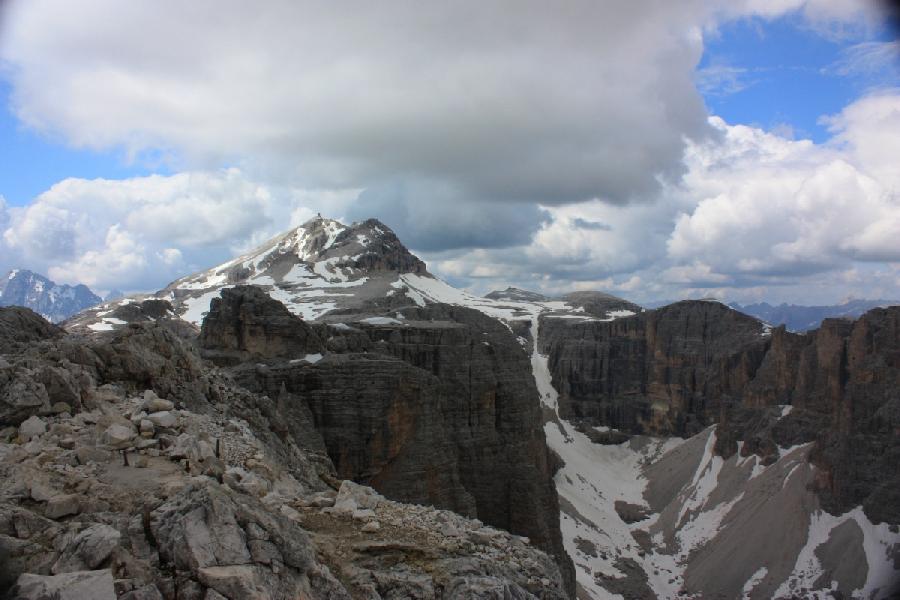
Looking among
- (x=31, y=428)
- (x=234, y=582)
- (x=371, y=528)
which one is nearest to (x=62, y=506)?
(x=234, y=582)

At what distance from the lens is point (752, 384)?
9269 centimetres

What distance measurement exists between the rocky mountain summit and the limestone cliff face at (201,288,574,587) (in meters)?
0.13

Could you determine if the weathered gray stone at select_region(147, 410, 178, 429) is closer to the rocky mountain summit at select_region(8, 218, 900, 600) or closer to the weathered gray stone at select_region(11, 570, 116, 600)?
the rocky mountain summit at select_region(8, 218, 900, 600)

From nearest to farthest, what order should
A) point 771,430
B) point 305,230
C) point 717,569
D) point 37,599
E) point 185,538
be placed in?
point 37,599 < point 185,538 < point 717,569 < point 771,430 < point 305,230

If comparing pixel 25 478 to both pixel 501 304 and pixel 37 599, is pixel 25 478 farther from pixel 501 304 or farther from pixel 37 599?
pixel 501 304

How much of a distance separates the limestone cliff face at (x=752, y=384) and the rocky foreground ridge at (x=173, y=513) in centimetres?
6064

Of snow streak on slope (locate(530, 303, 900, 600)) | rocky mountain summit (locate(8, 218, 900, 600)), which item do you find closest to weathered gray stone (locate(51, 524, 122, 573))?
rocky mountain summit (locate(8, 218, 900, 600))

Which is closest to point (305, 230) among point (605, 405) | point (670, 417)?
point (605, 405)

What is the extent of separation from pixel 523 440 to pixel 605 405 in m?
87.1

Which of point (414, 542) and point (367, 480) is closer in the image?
point (414, 542)

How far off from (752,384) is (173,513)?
97.1 metres

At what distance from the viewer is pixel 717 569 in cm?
6138

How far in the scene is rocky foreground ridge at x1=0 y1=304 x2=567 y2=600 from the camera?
280 inches

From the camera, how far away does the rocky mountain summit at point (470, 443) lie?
31.7 ft
